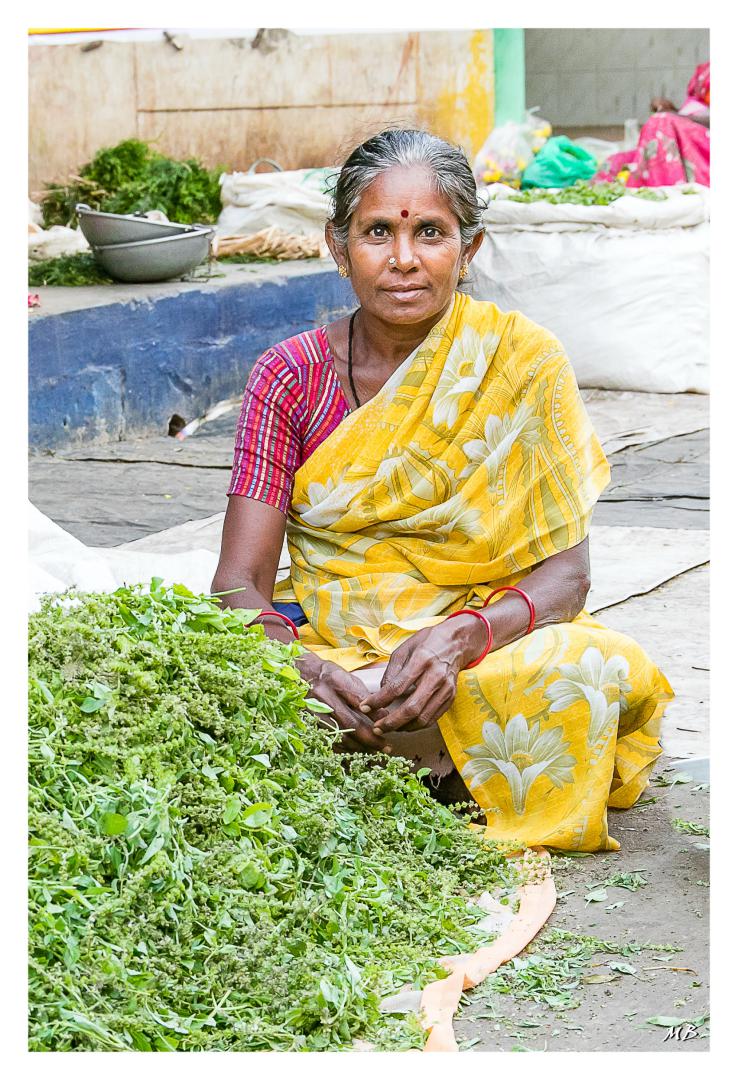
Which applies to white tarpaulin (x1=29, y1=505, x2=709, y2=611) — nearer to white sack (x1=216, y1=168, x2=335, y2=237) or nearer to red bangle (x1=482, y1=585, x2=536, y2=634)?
red bangle (x1=482, y1=585, x2=536, y2=634)

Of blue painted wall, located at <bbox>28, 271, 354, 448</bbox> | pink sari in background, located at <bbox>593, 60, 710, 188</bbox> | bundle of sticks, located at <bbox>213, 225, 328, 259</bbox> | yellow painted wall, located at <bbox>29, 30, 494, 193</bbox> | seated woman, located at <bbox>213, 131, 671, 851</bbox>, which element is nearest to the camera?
seated woman, located at <bbox>213, 131, 671, 851</bbox>

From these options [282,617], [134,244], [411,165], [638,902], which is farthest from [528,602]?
[134,244]

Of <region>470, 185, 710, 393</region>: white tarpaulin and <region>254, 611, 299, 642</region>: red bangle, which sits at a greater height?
<region>470, 185, 710, 393</region>: white tarpaulin

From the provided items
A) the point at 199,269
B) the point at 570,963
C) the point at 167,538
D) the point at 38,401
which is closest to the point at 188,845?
the point at 570,963

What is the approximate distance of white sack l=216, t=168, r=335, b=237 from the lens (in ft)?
28.9

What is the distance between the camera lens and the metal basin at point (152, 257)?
7.14 metres

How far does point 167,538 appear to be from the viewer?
16.7 ft

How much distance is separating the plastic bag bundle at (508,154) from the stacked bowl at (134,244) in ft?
8.89

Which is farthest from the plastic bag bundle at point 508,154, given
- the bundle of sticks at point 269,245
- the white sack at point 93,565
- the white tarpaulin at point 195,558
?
the white sack at point 93,565

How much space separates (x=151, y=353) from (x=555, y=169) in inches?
135

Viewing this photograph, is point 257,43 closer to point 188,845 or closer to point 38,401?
point 38,401

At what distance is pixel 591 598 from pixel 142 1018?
282 centimetres

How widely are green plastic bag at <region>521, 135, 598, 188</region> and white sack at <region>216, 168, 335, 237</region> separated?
4.55 ft
